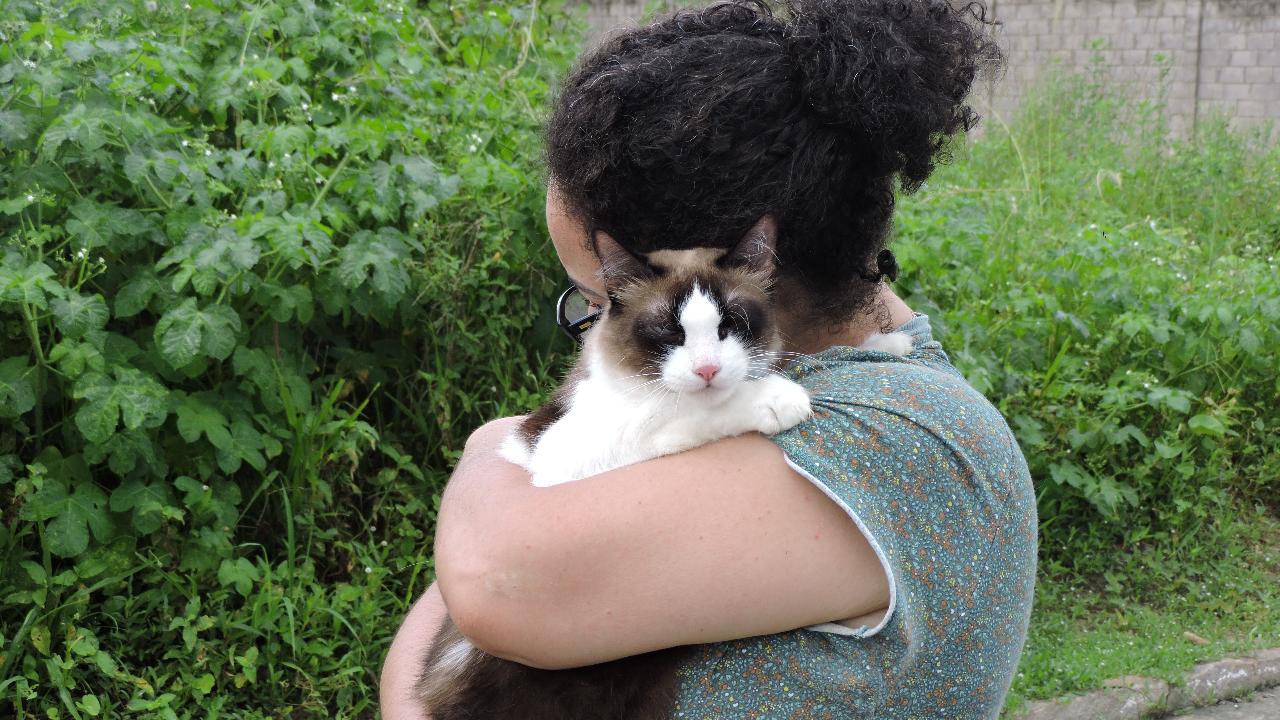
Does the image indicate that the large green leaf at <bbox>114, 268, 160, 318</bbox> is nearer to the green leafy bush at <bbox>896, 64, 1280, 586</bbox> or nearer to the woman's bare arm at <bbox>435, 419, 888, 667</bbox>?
the woman's bare arm at <bbox>435, 419, 888, 667</bbox>

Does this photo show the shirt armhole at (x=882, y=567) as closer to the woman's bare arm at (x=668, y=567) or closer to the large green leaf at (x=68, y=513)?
the woman's bare arm at (x=668, y=567)

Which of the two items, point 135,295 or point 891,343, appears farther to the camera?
point 135,295

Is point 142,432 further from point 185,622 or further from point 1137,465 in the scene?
point 1137,465

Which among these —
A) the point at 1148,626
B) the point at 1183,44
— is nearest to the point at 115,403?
the point at 1148,626

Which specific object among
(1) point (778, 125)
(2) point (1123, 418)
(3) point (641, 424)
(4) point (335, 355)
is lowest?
(2) point (1123, 418)

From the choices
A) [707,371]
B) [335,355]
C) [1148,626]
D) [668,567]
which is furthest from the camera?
[1148,626]

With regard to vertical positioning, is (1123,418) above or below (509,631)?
below

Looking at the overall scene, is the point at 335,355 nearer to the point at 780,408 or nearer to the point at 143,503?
the point at 143,503

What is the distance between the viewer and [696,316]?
1.74m

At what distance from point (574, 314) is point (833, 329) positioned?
2.92 feet

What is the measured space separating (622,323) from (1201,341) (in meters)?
3.33

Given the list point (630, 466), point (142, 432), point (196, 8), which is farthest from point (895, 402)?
point (196, 8)

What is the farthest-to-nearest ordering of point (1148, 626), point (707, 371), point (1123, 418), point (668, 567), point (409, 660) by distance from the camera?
point (1123, 418) → point (1148, 626) → point (409, 660) → point (707, 371) → point (668, 567)

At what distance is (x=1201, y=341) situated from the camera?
433 centimetres
